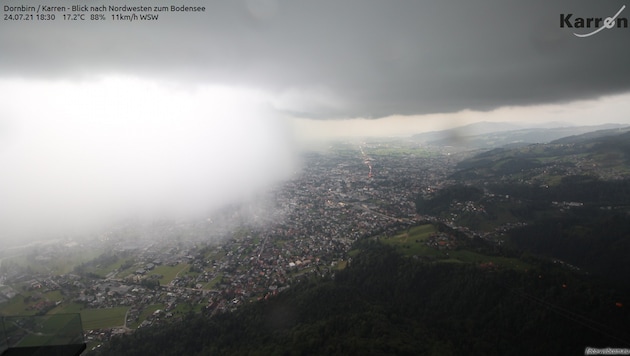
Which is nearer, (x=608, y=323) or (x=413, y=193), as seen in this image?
(x=608, y=323)

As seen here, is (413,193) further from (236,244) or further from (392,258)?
(236,244)

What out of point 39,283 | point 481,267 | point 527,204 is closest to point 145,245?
point 39,283

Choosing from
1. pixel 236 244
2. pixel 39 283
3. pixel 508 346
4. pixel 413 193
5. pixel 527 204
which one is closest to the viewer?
pixel 508 346

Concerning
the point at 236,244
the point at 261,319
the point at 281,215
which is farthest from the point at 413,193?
the point at 261,319

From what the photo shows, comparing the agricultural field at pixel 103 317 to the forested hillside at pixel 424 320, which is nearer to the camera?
the forested hillside at pixel 424 320

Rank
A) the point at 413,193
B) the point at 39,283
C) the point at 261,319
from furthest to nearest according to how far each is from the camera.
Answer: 1. the point at 413,193
2. the point at 39,283
3. the point at 261,319

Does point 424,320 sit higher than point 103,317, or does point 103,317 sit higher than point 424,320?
point 103,317

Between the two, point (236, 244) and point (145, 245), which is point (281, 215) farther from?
point (145, 245)

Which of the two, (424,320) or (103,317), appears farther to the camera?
(103,317)

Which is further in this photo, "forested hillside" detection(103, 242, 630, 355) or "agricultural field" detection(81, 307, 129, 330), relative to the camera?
"agricultural field" detection(81, 307, 129, 330)

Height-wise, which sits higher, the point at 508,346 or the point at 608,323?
the point at 608,323
